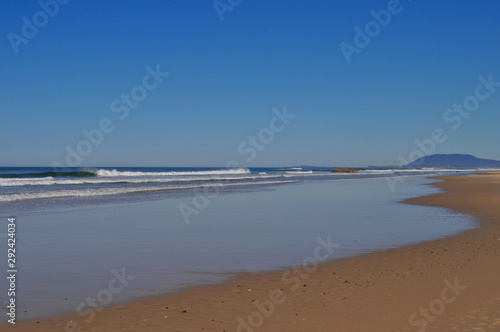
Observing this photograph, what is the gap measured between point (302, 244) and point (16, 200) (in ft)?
55.0

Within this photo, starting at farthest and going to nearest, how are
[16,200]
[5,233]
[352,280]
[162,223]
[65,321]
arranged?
[16,200], [162,223], [5,233], [352,280], [65,321]

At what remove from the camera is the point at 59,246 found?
32.4 ft

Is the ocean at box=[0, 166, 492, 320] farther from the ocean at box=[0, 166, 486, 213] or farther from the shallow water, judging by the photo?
the ocean at box=[0, 166, 486, 213]

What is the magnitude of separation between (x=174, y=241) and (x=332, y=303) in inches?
219

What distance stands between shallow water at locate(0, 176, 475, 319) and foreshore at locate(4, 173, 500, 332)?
548mm

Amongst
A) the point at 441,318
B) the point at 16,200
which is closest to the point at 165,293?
the point at 441,318

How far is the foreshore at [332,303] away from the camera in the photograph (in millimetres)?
5035

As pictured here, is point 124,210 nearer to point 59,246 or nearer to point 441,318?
point 59,246

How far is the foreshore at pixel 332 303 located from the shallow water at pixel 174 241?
21.6 inches

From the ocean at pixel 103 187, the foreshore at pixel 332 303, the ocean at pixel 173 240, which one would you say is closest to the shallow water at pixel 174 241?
the ocean at pixel 173 240

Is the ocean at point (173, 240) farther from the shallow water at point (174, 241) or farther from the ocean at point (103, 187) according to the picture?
the ocean at point (103, 187)

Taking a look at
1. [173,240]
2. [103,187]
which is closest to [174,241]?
[173,240]

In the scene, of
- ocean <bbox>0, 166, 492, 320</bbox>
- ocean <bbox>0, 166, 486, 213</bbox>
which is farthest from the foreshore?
ocean <bbox>0, 166, 486, 213</bbox>

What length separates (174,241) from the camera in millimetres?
10570
